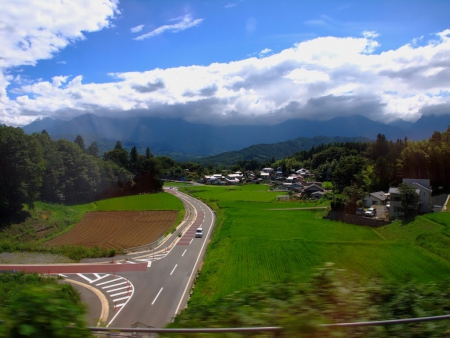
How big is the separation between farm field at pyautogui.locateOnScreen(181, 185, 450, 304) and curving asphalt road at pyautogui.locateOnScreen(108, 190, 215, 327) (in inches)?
27.7

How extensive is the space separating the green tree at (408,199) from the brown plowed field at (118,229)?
58.3ft

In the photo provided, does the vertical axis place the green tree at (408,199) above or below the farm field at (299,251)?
A: above

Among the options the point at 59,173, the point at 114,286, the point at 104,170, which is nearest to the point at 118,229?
the point at 114,286

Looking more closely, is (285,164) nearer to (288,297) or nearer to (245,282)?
(245,282)

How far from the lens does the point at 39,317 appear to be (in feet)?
6.32

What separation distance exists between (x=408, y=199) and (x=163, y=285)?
733 inches

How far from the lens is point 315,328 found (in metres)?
1.94

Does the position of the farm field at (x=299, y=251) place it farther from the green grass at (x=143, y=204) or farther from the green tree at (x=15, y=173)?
the green tree at (x=15, y=173)

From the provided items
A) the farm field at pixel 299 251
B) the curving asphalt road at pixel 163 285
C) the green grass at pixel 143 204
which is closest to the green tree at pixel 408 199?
the farm field at pixel 299 251

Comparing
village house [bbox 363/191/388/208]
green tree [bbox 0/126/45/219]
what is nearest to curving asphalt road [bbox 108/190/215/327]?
green tree [bbox 0/126/45/219]

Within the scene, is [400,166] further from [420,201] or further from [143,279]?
[143,279]

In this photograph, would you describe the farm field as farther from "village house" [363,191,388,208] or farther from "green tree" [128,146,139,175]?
"green tree" [128,146,139,175]

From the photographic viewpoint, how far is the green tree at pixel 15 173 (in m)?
24.3

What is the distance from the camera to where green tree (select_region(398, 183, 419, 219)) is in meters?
21.9
